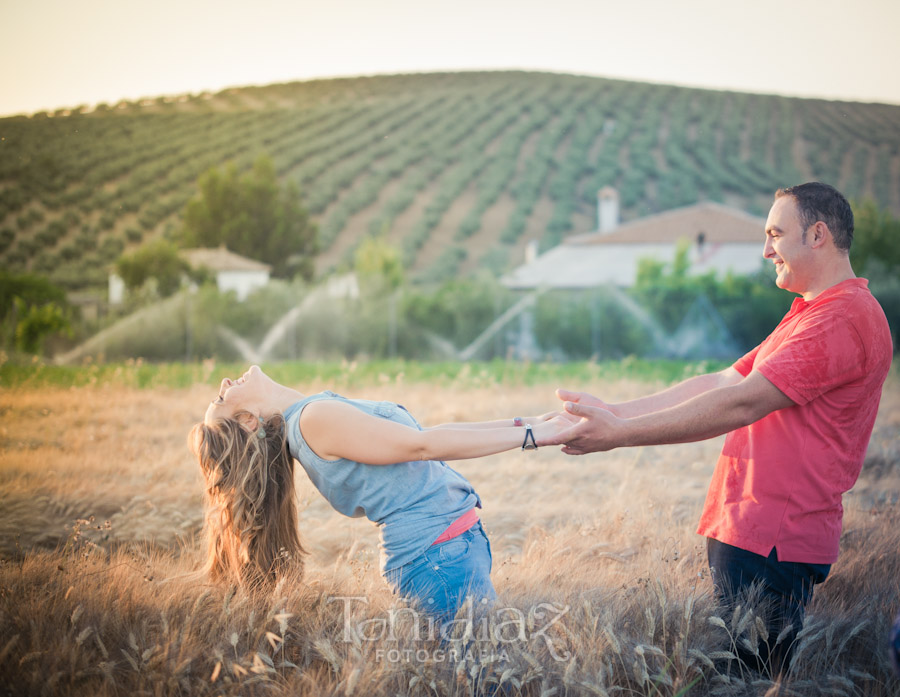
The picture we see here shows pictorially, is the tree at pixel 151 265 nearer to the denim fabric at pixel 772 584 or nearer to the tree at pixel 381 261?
the tree at pixel 381 261

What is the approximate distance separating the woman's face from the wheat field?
2.37 feet

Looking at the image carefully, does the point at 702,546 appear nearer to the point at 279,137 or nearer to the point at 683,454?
Result: the point at 683,454

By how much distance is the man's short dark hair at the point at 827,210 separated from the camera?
104 inches

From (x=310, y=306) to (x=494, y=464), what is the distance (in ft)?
44.4

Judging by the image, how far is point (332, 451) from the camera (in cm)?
271

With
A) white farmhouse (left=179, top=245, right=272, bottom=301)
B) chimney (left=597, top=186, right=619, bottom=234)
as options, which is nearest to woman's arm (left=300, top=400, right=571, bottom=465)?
white farmhouse (left=179, top=245, right=272, bottom=301)

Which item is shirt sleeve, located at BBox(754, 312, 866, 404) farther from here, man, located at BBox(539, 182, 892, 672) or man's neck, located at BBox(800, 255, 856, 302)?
man's neck, located at BBox(800, 255, 856, 302)

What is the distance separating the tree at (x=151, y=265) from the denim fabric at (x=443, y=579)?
31797 millimetres

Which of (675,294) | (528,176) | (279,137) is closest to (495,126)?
(528,176)

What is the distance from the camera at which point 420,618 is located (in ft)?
8.99

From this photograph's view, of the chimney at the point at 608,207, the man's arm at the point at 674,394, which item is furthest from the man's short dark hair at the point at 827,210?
the chimney at the point at 608,207

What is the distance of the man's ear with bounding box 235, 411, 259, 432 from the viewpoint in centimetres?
301

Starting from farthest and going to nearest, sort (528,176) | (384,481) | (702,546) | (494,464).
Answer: (528,176), (494,464), (702,546), (384,481)

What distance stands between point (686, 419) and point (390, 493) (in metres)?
1.19
